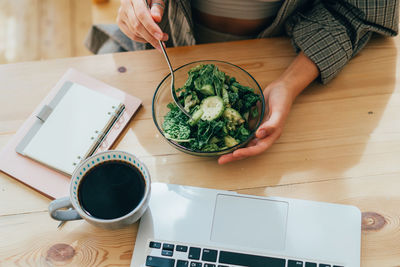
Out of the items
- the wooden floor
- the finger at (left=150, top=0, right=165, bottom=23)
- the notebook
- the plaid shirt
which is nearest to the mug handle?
the notebook

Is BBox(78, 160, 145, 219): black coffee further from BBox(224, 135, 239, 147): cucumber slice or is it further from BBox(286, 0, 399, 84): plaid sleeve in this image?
BBox(286, 0, 399, 84): plaid sleeve

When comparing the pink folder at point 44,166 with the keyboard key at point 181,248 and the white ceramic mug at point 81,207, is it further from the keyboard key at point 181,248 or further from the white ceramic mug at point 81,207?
the keyboard key at point 181,248

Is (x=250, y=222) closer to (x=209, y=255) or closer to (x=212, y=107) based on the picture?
(x=209, y=255)

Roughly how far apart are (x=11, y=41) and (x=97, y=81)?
134 centimetres

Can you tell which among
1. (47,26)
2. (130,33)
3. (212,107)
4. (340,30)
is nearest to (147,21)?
(130,33)

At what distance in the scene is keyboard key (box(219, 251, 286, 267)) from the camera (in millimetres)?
681

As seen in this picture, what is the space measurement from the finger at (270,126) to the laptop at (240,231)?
0.44 ft

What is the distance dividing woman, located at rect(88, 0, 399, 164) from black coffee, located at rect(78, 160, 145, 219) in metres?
0.19

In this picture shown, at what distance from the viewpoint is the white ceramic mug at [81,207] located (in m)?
Answer: 0.63

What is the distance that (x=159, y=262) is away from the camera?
2.25 feet

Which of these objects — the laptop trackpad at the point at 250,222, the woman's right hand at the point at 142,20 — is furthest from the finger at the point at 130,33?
the laptop trackpad at the point at 250,222

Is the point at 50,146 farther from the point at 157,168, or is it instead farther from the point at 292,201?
the point at 292,201

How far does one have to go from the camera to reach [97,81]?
2.93ft

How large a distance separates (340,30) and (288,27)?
5.2 inches
